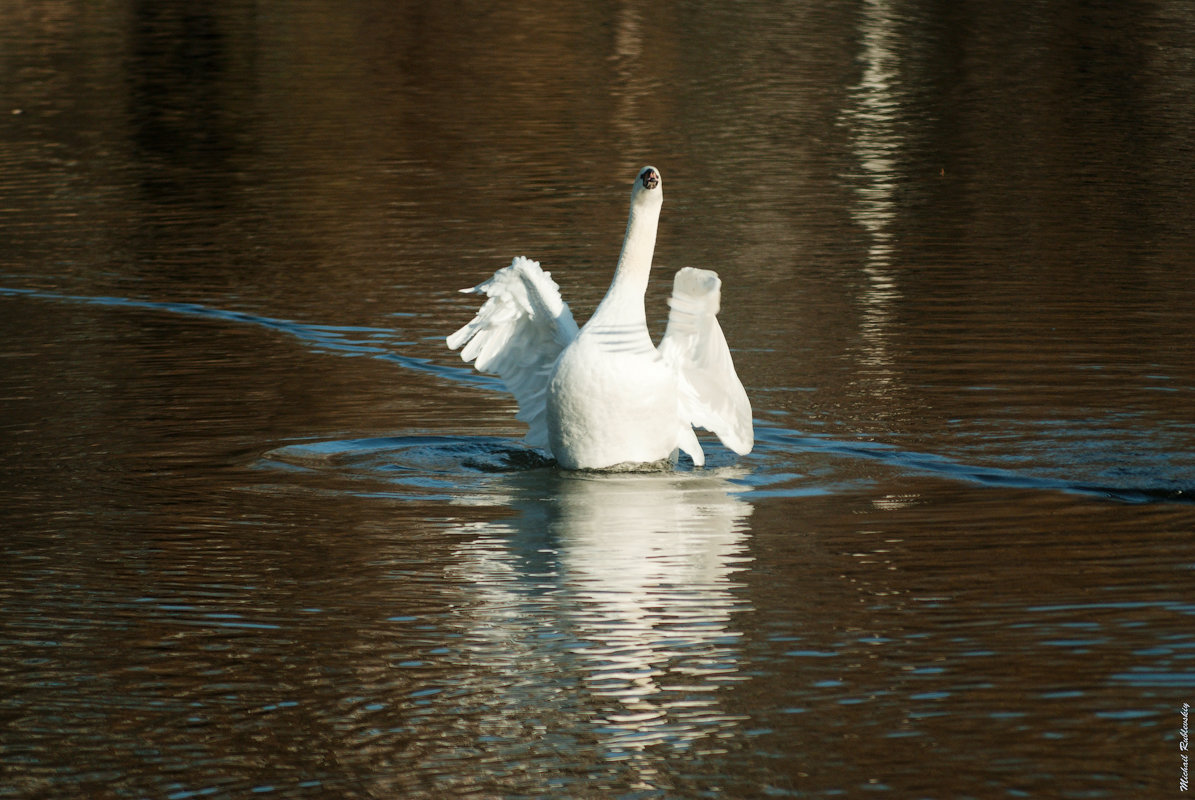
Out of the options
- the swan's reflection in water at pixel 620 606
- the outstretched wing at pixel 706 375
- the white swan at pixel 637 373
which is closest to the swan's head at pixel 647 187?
the white swan at pixel 637 373

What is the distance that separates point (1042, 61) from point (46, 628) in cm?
2431

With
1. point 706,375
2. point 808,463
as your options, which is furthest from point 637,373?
point 808,463

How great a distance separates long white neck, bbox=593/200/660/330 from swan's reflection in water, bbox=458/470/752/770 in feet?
3.11

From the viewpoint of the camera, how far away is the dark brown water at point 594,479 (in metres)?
6.73

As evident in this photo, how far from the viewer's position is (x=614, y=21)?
122ft

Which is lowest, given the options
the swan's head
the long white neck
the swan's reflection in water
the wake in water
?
the swan's reflection in water

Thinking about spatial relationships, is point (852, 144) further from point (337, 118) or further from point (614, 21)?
point (614, 21)

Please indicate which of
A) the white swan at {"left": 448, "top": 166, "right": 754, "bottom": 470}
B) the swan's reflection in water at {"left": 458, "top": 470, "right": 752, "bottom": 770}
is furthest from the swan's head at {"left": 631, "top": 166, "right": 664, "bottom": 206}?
the swan's reflection in water at {"left": 458, "top": 470, "right": 752, "bottom": 770}

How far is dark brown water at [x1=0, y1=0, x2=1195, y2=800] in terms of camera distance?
6.73 metres

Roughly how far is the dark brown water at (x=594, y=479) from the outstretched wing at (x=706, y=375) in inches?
11.3

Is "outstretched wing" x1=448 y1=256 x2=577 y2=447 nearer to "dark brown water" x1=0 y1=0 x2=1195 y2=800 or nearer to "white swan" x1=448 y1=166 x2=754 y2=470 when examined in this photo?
"white swan" x1=448 y1=166 x2=754 y2=470

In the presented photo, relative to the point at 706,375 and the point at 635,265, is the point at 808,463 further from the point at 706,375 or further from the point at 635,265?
the point at 635,265

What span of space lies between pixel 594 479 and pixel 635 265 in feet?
3.95

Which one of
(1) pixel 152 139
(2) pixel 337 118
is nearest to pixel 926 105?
(2) pixel 337 118
